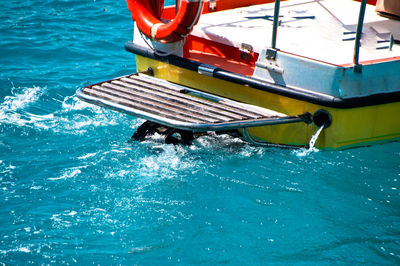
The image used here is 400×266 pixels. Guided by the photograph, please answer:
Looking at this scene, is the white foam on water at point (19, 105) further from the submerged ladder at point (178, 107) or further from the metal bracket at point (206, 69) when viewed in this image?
the metal bracket at point (206, 69)

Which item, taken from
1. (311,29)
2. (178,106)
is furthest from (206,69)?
(311,29)

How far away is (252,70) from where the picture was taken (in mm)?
6320

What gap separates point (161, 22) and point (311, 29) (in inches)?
64.8

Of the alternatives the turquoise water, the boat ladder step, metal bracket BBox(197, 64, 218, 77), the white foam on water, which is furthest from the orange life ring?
the white foam on water

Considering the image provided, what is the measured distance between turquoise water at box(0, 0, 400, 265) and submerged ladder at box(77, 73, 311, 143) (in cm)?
52

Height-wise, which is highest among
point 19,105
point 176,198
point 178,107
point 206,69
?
point 206,69

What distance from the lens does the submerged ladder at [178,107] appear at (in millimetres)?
5504

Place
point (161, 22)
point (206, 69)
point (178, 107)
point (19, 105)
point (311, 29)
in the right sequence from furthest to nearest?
point (19, 105)
point (311, 29)
point (161, 22)
point (206, 69)
point (178, 107)

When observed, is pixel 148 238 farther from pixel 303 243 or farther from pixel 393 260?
pixel 393 260

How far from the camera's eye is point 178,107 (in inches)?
230

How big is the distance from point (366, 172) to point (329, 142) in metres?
0.48

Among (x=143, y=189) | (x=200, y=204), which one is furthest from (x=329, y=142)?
(x=143, y=189)

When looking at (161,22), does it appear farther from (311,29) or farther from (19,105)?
(19,105)

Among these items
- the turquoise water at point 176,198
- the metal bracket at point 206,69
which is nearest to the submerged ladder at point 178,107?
the metal bracket at point 206,69
